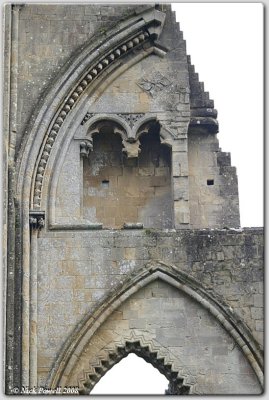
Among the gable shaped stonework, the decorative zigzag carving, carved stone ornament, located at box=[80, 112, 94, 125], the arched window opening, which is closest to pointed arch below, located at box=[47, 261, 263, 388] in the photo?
the gable shaped stonework

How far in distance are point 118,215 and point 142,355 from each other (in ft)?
7.51

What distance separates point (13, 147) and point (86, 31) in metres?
2.13

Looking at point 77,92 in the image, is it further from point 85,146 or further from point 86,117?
point 85,146

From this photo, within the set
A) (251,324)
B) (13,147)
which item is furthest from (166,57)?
(251,324)

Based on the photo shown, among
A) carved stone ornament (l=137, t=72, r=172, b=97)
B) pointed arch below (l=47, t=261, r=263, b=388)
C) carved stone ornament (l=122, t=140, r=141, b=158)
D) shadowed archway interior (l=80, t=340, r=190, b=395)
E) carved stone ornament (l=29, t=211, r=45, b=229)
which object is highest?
carved stone ornament (l=137, t=72, r=172, b=97)

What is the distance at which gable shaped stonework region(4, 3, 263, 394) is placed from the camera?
811 inches

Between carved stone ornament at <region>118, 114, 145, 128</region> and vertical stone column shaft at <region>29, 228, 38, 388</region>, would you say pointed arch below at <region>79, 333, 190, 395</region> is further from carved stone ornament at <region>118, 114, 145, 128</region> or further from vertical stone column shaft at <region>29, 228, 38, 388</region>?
carved stone ornament at <region>118, 114, 145, 128</region>

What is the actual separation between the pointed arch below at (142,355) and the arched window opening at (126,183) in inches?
80.0

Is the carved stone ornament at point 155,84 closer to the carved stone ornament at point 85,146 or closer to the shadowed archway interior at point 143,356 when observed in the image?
the carved stone ornament at point 85,146

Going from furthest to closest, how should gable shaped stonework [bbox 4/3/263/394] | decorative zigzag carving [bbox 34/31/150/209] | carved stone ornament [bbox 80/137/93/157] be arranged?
carved stone ornament [bbox 80/137/93/157] < decorative zigzag carving [bbox 34/31/150/209] < gable shaped stonework [bbox 4/3/263/394]

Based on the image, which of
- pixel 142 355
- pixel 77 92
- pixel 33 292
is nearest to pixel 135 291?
pixel 142 355

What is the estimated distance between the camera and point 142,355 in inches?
819

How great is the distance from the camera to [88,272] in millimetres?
20984

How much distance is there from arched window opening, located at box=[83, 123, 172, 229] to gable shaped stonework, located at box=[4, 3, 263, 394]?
20mm
